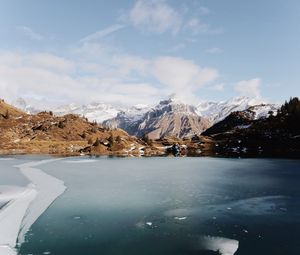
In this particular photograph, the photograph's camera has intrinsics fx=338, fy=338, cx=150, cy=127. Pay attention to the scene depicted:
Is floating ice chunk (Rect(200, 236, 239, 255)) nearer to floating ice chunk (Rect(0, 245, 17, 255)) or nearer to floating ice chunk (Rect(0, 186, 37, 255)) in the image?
floating ice chunk (Rect(0, 245, 17, 255))

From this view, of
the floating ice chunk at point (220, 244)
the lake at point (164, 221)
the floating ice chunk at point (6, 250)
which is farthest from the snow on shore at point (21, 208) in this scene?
the floating ice chunk at point (220, 244)

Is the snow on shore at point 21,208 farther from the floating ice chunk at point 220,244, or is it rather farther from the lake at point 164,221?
the floating ice chunk at point 220,244

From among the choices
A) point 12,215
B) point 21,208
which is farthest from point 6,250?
point 21,208

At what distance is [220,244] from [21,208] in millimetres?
26481

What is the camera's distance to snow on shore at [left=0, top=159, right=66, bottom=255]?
3091 cm

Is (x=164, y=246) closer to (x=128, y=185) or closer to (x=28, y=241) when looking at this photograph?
(x=28, y=241)

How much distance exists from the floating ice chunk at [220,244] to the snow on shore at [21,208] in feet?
52.2

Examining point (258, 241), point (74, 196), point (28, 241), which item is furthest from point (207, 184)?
point (28, 241)

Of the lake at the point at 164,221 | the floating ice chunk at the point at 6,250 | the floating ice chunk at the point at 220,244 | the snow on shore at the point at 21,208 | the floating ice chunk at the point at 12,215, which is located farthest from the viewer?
the snow on shore at the point at 21,208

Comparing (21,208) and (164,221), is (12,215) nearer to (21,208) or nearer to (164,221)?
(21,208)

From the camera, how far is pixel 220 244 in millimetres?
29438

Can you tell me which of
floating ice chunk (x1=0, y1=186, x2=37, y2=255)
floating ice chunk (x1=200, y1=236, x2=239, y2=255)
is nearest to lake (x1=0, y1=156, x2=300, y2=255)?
floating ice chunk (x1=200, y1=236, x2=239, y2=255)

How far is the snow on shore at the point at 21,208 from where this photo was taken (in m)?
30.9

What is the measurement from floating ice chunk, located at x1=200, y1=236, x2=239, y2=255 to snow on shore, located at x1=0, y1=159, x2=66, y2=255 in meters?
15.9
